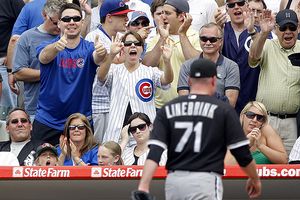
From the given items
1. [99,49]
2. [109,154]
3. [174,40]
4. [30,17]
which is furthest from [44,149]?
[30,17]

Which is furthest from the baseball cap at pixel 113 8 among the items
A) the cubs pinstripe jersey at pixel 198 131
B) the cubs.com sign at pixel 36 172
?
the cubs pinstripe jersey at pixel 198 131

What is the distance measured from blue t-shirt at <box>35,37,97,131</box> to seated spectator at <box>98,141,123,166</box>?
101cm

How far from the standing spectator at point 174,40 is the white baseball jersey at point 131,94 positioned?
0.33 metres

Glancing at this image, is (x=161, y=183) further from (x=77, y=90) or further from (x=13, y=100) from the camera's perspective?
(x=13, y=100)

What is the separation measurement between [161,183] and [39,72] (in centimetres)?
269

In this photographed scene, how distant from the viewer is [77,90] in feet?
40.4

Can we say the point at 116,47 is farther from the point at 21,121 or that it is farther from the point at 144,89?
the point at 21,121

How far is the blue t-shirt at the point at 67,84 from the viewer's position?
12.3 metres

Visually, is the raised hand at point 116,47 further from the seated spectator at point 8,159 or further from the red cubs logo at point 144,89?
the seated spectator at point 8,159

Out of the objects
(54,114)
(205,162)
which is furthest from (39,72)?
(205,162)

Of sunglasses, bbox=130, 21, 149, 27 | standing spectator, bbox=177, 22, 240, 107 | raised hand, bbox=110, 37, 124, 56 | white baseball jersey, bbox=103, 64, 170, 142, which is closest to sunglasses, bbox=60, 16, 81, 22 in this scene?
raised hand, bbox=110, 37, 124, 56

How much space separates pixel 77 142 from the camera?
38.8 feet

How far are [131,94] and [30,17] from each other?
7.04 feet

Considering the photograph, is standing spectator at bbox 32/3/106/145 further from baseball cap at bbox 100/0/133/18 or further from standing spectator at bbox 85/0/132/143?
baseball cap at bbox 100/0/133/18
